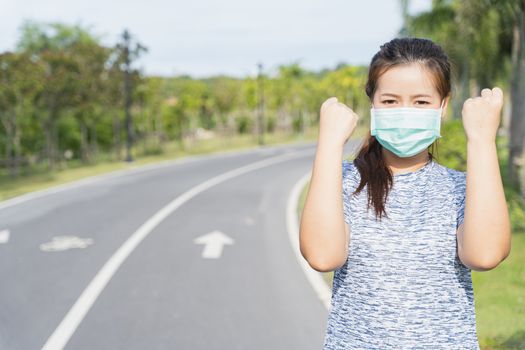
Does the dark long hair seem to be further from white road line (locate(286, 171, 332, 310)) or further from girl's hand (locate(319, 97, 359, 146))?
white road line (locate(286, 171, 332, 310))

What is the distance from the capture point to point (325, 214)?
1.96 m

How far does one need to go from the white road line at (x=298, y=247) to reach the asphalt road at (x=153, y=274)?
13 cm

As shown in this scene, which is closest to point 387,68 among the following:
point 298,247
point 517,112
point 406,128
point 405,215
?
point 406,128

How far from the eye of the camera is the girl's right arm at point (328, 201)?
1.97 meters

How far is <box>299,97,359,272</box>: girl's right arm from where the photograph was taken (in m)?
1.97

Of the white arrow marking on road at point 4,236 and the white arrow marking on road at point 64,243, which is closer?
the white arrow marking on road at point 64,243

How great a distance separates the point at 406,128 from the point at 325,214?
1.44 ft

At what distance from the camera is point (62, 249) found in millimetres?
10859

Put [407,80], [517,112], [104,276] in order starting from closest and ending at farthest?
[407,80]
[104,276]
[517,112]

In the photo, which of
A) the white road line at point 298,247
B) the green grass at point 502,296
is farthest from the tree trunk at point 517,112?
the white road line at point 298,247

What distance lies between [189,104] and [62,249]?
115ft

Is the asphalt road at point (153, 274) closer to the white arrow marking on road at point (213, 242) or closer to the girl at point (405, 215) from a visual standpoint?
the white arrow marking on road at point (213, 242)

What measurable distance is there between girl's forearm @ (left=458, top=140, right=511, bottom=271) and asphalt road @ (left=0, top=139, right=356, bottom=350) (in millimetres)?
4591

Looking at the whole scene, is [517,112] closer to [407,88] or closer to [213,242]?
[213,242]
